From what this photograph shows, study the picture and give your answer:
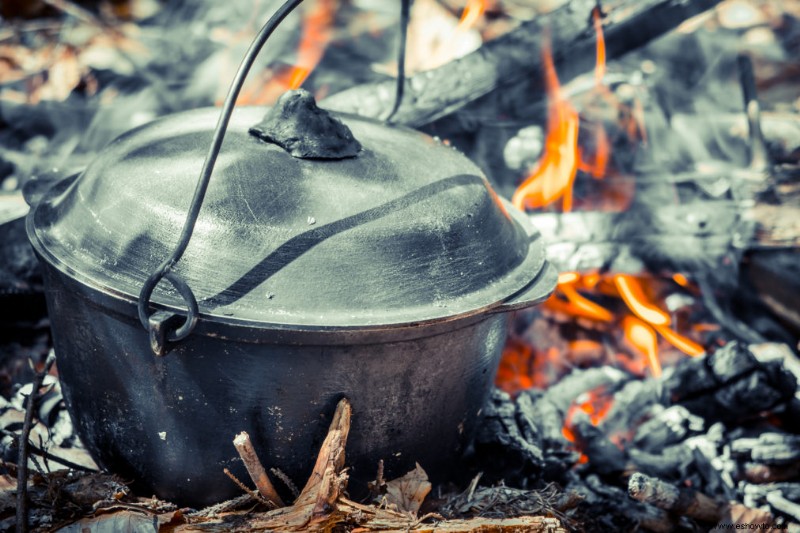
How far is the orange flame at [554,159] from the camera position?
4.20 m

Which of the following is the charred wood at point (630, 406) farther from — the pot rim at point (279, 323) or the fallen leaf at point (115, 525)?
the fallen leaf at point (115, 525)

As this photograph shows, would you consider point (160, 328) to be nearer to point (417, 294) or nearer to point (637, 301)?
point (417, 294)

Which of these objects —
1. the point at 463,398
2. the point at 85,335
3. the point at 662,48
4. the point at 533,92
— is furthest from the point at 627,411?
the point at 662,48

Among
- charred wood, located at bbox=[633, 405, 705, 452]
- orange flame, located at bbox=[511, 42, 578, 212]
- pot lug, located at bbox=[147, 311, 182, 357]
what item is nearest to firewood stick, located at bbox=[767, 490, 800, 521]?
charred wood, located at bbox=[633, 405, 705, 452]

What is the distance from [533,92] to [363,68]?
4.34 ft

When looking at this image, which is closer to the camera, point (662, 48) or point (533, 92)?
point (533, 92)

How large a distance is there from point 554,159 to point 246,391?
9.88 ft

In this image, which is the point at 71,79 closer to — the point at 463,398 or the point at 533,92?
the point at 533,92

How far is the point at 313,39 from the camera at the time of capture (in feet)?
17.6

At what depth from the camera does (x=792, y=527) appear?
2883mm

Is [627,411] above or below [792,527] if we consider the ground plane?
above

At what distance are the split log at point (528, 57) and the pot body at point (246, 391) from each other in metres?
2.17

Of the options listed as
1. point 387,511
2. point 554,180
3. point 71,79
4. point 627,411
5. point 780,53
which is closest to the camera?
point 387,511

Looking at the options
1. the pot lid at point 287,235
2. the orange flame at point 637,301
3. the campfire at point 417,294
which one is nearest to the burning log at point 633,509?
the campfire at point 417,294
